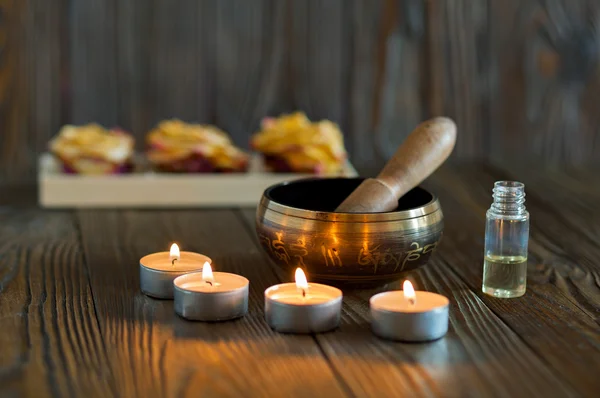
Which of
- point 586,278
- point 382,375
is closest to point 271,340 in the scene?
point 382,375

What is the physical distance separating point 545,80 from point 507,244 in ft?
3.57

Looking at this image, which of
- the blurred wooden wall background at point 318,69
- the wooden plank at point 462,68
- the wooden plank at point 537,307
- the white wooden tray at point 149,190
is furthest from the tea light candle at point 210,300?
the wooden plank at point 462,68

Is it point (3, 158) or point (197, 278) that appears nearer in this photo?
point (197, 278)

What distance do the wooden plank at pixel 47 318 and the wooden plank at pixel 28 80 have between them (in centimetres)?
52

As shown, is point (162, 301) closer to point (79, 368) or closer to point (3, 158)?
point (79, 368)

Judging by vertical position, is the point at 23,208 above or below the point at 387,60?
below

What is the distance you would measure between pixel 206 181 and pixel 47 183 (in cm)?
27

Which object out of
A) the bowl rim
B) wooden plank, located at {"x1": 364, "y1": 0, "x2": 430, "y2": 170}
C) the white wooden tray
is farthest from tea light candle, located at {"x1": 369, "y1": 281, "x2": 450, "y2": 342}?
wooden plank, located at {"x1": 364, "y1": 0, "x2": 430, "y2": 170}

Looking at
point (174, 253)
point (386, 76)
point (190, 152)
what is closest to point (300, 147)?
point (190, 152)

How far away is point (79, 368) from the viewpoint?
877mm

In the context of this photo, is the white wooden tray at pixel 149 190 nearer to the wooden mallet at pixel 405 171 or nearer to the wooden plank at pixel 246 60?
the wooden plank at pixel 246 60

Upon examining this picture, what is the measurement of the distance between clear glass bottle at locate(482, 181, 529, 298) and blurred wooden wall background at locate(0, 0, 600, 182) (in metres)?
0.93

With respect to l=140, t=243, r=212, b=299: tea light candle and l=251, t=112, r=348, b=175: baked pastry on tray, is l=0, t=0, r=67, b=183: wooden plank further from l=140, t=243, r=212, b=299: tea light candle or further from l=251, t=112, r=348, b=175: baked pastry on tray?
l=140, t=243, r=212, b=299: tea light candle

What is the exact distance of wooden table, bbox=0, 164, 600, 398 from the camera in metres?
0.85
